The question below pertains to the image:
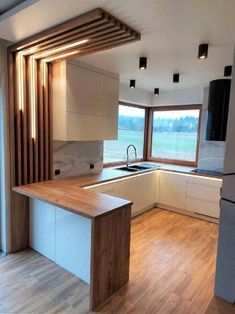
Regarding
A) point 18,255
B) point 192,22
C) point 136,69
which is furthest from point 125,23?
point 18,255

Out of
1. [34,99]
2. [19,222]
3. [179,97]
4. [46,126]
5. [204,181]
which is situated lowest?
[19,222]

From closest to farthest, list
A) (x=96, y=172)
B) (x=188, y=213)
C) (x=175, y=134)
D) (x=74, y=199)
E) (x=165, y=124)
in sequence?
(x=74, y=199) → (x=96, y=172) → (x=188, y=213) → (x=175, y=134) → (x=165, y=124)

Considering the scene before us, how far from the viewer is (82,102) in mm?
2912

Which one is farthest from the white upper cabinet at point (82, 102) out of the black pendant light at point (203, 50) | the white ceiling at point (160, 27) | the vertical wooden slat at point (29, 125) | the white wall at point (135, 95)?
the black pendant light at point (203, 50)

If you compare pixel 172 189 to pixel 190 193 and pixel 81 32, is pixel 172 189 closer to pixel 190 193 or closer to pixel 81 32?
pixel 190 193

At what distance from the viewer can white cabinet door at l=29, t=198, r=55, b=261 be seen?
2.52m

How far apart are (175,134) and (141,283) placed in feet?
11.0

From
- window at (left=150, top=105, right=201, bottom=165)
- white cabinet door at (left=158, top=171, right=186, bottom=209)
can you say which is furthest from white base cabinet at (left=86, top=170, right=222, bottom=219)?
window at (left=150, top=105, right=201, bottom=165)

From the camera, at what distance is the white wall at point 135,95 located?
167 inches

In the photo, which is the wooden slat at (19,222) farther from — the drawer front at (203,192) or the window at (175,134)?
the window at (175,134)

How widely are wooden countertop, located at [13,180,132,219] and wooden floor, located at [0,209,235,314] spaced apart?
0.82 meters

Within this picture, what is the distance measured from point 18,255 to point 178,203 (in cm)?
274

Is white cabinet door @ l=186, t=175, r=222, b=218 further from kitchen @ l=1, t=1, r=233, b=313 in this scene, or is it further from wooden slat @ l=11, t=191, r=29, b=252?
wooden slat @ l=11, t=191, r=29, b=252

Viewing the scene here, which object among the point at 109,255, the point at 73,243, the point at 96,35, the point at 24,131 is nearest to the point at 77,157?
the point at 24,131
